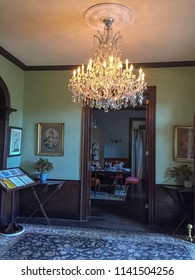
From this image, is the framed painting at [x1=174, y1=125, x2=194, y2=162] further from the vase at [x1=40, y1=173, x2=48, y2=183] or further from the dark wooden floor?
the vase at [x1=40, y1=173, x2=48, y2=183]

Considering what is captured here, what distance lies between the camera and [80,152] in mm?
4531

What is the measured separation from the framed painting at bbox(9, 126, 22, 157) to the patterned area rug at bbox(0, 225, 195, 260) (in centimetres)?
144

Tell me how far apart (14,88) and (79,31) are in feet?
6.47

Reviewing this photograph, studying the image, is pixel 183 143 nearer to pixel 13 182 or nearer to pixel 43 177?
pixel 43 177

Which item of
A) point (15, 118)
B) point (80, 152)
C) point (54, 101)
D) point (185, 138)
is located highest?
point (54, 101)

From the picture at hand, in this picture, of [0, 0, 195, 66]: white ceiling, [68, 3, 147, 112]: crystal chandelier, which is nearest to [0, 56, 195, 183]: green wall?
[0, 0, 195, 66]: white ceiling

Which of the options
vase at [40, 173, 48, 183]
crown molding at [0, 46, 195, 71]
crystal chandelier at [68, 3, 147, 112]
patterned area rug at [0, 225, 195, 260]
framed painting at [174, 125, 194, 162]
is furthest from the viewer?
vase at [40, 173, 48, 183]

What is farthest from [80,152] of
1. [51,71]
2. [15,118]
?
[51,71]

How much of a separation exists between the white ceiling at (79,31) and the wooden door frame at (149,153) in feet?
2.81

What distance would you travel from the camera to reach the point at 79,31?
123 inches

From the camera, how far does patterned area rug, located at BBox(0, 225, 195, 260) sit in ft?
9.73

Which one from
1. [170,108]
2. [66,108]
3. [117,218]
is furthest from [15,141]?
[170,108]
